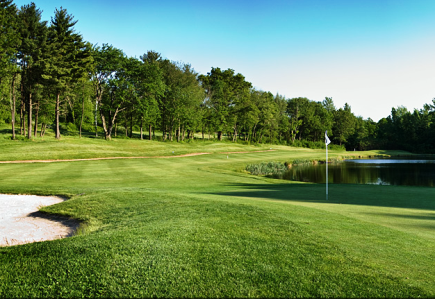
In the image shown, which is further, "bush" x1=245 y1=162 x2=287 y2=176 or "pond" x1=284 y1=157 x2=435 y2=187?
"bush" x1=245 y1=162 x2=287 y2=176

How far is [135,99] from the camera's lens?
54.2m

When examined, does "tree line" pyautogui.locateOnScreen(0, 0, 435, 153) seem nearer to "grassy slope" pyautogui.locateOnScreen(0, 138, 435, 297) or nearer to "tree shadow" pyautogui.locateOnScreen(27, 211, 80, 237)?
"tree shadow" pyautogui.locateOnScreen(27, 211, 80, 237)

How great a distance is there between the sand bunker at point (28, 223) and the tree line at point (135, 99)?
2834 centimetres

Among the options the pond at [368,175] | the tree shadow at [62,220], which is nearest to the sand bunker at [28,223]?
the tree shadow at [62,220]

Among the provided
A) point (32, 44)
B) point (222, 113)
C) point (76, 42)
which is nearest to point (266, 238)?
point (32, 44)

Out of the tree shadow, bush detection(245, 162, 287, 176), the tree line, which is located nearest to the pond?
bush detection(245, 162, 287, 176)

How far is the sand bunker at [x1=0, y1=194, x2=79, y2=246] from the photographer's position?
751 cm

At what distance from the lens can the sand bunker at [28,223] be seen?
751cm

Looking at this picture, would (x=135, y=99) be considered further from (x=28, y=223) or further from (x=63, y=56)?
(x=28, y=223)

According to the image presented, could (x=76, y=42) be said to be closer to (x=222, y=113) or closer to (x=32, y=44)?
(x=32, y=44)

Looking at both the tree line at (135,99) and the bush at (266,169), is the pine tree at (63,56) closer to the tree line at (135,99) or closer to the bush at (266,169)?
the tree line at (135,99)

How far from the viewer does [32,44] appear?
129ft

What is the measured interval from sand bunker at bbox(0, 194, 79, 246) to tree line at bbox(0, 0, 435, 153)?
2834 cm

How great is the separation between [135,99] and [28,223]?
4776 centimetres
